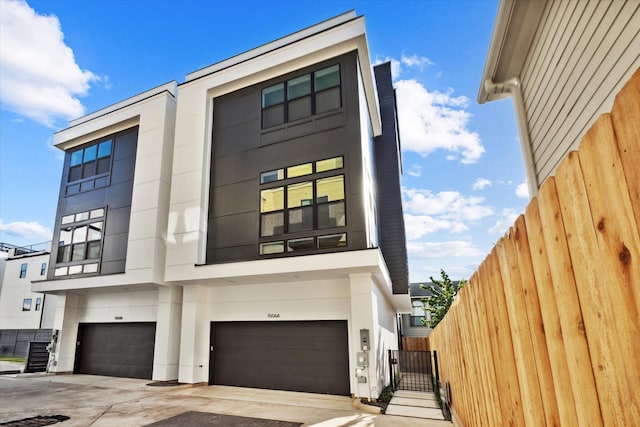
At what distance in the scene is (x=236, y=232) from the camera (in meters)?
10.1

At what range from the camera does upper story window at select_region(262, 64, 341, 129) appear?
9.91 metres

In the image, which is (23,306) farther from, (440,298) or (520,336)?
(520,336)

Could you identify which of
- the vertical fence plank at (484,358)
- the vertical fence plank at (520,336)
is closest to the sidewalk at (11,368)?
the vertical fence plank at (484,358)

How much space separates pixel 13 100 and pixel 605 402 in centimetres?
1963

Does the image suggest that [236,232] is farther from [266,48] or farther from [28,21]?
[28,21]

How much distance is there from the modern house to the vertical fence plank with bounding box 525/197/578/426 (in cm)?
647

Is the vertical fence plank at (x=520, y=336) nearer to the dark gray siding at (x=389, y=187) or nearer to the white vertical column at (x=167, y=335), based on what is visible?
the white vertical column at (x=167, y=335)

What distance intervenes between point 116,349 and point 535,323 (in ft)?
47.8

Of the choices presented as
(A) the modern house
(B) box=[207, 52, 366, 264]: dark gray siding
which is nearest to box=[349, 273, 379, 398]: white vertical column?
(A) the modern house

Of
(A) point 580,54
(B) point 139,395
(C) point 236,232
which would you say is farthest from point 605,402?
(B) point 139,395

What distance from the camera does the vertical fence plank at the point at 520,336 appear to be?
64.5 inches

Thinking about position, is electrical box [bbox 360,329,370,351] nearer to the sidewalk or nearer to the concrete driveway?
the concrete driveway

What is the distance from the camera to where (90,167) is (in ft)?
45.4

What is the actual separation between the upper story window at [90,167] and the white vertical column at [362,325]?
35.8ft
